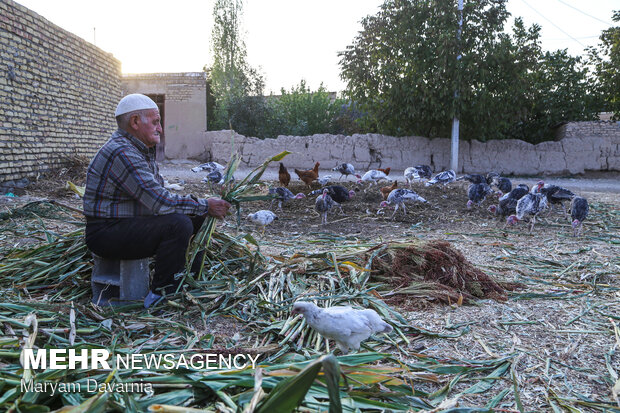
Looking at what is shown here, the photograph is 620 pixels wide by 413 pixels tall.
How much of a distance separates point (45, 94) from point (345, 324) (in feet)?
34.1

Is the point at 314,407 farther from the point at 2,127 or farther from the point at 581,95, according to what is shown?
the point at 581,95

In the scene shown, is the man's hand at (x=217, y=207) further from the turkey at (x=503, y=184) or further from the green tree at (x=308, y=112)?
the green tree at (x=308, y=112)

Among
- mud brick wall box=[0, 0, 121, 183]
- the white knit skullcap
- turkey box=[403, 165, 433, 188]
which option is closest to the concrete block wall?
turkey box=[403, 165, 433, 188]

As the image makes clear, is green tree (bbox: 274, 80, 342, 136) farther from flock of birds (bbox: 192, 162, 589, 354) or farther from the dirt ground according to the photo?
the dirt ground

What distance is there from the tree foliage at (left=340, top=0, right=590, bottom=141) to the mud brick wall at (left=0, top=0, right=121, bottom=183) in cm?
948

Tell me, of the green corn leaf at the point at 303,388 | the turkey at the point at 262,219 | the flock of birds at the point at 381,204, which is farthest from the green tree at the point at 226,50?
the green corn leaf at the point at 303,388

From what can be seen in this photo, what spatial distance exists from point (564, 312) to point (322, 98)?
2280 centimetres

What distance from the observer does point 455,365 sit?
249 cm

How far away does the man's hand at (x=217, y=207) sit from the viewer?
3482mm

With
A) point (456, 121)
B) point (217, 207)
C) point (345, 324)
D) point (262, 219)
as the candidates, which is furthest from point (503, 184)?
point (345, 324)

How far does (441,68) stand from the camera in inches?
601

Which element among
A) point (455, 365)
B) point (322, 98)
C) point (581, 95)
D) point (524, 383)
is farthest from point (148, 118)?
point (322, 98)

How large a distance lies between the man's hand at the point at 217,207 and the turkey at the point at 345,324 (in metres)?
1.20

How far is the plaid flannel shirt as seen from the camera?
3.16 metres
